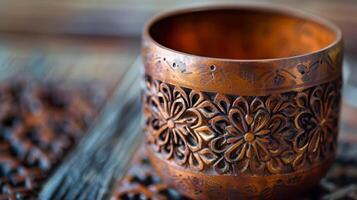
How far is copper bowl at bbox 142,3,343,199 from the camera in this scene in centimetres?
61

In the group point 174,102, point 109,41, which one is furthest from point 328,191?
point 109,41

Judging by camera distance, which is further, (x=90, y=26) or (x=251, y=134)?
(x=90, y=26)

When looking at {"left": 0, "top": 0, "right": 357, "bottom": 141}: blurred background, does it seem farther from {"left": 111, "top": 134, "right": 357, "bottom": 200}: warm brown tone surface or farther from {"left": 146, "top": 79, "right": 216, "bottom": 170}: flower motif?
{"left": 146, "top": 79, "right": 216, "bottom": 170}: flower motif

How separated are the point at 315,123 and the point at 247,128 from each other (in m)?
0.09

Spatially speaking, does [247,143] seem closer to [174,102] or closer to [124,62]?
[174,102]

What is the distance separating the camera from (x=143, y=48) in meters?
0.70

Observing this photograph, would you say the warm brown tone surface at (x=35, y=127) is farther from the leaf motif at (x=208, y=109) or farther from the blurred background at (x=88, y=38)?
the leaf motif at (x=208, y=109)

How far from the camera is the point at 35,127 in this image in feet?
2.93

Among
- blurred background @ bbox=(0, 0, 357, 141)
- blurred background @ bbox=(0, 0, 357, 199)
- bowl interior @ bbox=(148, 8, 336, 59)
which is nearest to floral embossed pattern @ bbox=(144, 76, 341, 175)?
bowl interior @ bbox=(148, 8, 336, 59)

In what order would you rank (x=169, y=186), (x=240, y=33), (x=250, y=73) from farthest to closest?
1. (x=240, y=33)
2. (x=169, y=186)
3. (x=250, y=73)

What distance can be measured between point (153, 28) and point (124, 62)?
48 centimetres

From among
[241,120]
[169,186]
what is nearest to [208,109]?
[241,120]

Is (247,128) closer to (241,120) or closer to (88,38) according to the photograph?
(241,120)

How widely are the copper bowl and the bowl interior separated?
4.4 inches
